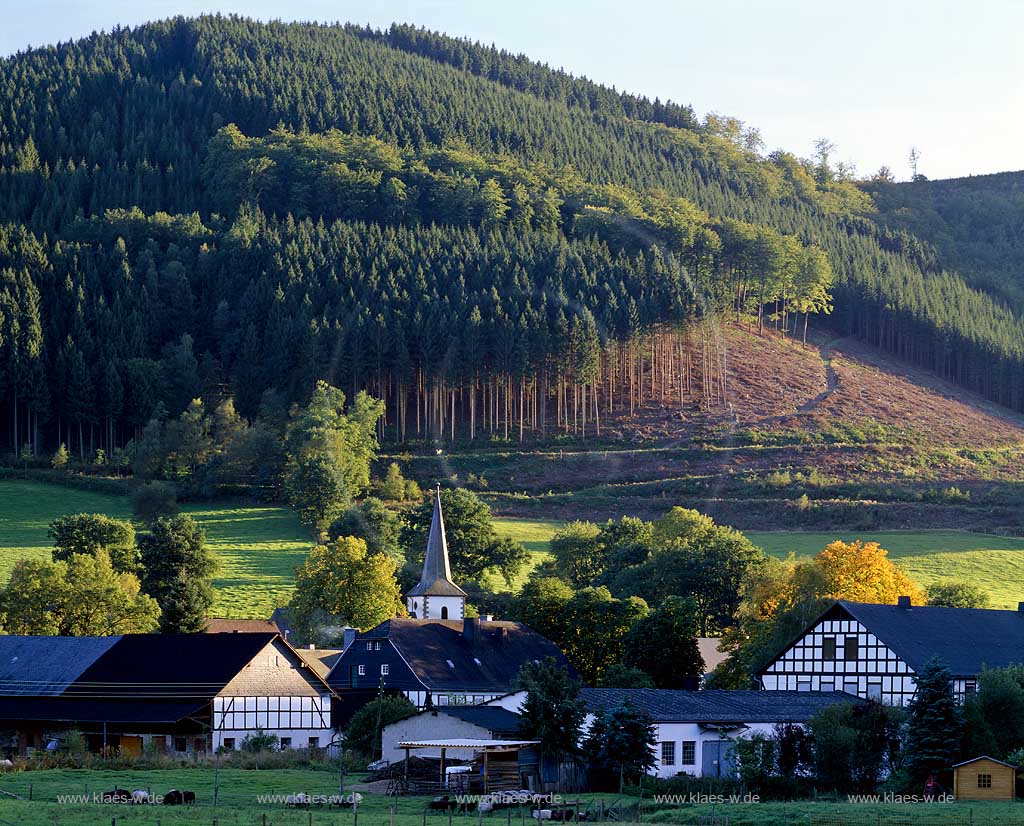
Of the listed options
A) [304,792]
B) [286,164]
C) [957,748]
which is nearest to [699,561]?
[957,748]

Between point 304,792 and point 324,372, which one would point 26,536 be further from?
point 304,792

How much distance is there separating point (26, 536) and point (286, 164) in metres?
99.9

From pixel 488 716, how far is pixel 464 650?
16177 mm

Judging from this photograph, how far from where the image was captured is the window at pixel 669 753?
5362 centimetres

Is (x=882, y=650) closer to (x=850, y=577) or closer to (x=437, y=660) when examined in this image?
(x=850, y=577)

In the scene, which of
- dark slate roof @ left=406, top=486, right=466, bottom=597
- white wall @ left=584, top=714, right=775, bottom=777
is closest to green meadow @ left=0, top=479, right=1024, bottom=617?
dark slate roof @ left=406, top=486, right=466, bottom=597

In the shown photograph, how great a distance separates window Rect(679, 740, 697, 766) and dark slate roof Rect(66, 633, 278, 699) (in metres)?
19.0

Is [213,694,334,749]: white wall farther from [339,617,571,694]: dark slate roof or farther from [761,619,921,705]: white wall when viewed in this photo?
[761,619,921,705]: white wall

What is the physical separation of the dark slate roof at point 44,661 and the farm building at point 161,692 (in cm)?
4

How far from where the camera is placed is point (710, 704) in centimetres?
5669

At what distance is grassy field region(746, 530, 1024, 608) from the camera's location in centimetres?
9612

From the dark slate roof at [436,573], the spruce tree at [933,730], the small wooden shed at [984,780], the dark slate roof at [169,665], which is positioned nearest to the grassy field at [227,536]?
the dark slate roof at [436,573]

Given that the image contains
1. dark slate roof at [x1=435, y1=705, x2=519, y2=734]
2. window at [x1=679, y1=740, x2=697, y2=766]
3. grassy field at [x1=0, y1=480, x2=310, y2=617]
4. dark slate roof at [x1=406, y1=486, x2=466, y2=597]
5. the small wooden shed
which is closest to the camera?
the small wooden shed

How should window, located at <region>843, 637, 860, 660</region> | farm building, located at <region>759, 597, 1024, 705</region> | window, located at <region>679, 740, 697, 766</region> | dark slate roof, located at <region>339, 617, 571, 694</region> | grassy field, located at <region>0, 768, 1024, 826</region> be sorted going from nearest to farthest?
grassy field, located at <region>0, 768, 1024, 826</region>
window, located at <region>679, 740, 697, 766</region>
farm building, located at <region>759, 597, 1024, 705</region>
window, located at <region>843, 637, 860, 660</region>
dark slate roof, located at <region>339, 617, 571, 694</region>
